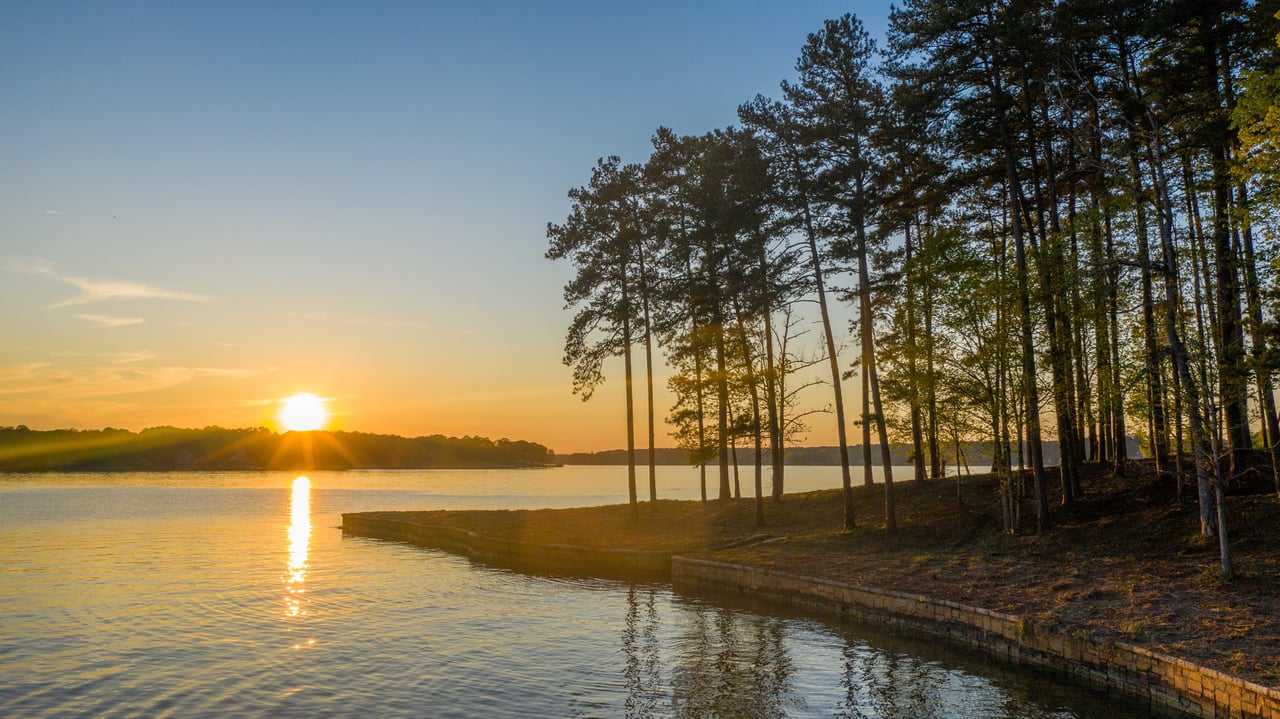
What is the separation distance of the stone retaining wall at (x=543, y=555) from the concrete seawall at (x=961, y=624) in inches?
1.7

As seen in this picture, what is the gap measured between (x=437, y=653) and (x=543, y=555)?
14.9 meters

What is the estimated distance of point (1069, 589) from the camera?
16.7 m

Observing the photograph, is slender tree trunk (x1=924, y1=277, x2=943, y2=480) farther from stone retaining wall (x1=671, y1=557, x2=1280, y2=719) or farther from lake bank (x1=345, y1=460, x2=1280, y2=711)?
stone retaining wall (x1=671, y1=557, x2=1280, y2=719)

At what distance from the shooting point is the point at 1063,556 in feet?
64.3

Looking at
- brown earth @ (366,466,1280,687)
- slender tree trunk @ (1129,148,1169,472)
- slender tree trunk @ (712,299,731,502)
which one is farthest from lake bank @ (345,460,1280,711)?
slender tree trunk @ (712,299,731,502)

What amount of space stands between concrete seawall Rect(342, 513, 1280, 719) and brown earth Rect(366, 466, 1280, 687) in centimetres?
35

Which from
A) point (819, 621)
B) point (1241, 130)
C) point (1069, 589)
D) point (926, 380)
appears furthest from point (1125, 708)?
point (926, 380)

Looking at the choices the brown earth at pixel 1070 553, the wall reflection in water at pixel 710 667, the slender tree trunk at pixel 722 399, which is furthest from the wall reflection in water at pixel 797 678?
the slender tree trunk at pixel 722 399

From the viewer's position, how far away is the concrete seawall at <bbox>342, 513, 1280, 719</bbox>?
11.3 m

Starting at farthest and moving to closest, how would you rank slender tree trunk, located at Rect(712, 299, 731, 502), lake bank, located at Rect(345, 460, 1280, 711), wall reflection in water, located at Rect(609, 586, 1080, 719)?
1. slender tree trunk, located at Rect(712, 299, 731, 502)
2. lake bank, located at Rect(345, 460, 1280, 711)
3. wall reflection in water, located at Rect(609, 586, 1080, 719)

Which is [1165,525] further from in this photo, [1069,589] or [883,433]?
[883,433]

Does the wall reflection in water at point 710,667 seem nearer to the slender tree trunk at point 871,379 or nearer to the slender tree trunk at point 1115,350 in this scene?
the slender tree trunk at point 871,379

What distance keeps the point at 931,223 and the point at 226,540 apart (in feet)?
127

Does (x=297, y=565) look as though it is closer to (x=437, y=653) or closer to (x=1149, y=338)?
(x=437, y=653)
